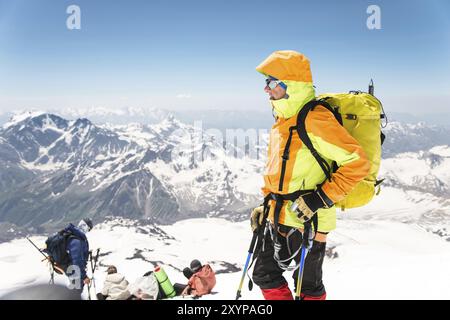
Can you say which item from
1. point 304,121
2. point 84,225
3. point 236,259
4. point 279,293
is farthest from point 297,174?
point 236,259

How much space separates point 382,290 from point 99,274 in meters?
11.3

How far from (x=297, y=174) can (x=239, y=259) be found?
131 feet

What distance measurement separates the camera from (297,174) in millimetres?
4418

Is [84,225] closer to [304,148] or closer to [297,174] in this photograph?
[297,174]

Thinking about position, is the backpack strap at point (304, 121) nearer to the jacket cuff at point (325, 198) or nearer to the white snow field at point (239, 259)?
the jacket cuff at point (325, 198)

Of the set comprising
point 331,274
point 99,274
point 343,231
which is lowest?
point 343,231

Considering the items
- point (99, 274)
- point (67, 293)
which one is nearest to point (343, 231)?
point (99, 274)

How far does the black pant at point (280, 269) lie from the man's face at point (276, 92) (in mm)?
1741

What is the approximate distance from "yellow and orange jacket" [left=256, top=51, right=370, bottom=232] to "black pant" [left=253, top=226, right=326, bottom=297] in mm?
259

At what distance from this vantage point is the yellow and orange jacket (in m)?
3.96

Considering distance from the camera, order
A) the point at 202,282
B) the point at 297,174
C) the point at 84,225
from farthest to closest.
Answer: the point at 202,282 < the point at 84,225 < the point at 297,174

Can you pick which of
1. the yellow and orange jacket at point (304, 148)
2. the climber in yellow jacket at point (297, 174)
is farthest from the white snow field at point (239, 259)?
the yellow and orange jacket at point (304, 148)
